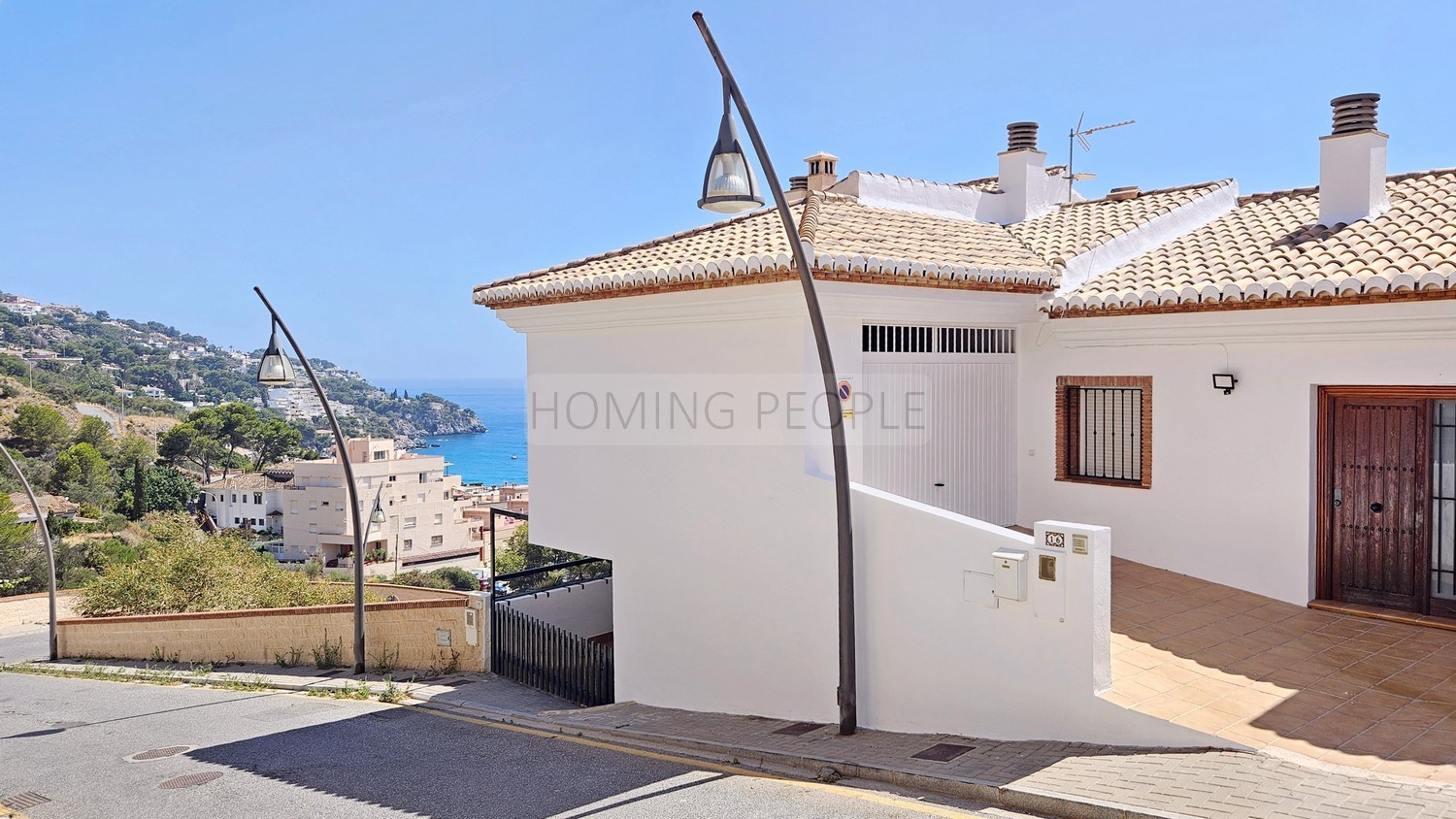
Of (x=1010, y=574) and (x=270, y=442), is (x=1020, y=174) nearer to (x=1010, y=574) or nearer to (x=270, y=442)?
(x=1010, y=574)

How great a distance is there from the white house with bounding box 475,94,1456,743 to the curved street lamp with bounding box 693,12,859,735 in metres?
0.39

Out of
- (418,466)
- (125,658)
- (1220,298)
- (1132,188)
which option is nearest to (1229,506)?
(1220,298)

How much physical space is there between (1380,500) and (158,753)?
1262 cm

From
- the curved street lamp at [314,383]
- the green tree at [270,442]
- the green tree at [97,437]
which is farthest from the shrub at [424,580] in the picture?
the green tree at [270,442]

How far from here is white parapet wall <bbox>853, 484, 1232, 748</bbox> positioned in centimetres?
715

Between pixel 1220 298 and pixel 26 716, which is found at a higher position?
pixel 1220 298

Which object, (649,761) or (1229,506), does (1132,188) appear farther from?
(649,761)

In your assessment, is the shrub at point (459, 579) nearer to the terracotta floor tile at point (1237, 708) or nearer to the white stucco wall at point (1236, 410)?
the white stucco wall at point (1236, 410)

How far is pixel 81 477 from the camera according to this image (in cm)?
7062

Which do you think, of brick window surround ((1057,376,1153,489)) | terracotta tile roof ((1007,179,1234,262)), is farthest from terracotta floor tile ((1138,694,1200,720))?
terracotta tile roof ((1007,179,1234,262))

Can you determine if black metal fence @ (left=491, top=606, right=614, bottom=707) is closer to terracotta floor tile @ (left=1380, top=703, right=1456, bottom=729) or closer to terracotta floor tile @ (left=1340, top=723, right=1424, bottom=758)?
terracotta floor tile @ (left=1340, top=723, right=1424, bottom=758)

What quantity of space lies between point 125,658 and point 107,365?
15272 centimetres

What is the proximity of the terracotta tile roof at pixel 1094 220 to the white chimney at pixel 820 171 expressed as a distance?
270cm

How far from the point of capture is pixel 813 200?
12.2 metres
